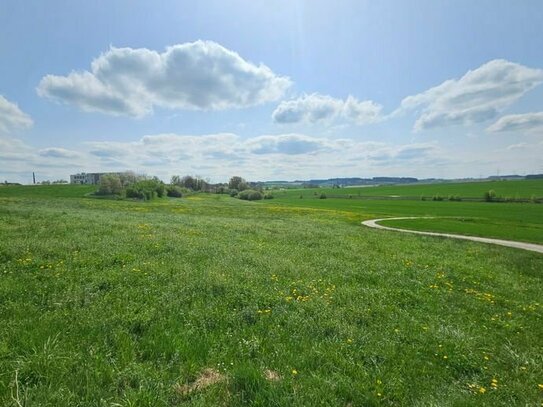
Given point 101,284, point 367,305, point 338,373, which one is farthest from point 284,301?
point 101,284

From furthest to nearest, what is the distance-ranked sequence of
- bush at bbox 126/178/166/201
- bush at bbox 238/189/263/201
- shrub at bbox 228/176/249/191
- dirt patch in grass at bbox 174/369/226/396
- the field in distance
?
shrub at bbox 228/176/249/191
bush at bbox 238/189/263/201
bush at bbox 126/178/166/201
the field in distance
dirt patch in grass at bbox 174/369/226/396

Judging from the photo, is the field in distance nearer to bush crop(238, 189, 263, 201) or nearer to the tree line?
bush crop(238, 189, 263, 201)

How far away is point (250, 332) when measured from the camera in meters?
6.66

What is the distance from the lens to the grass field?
4.76 meters

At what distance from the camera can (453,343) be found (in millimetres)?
6719

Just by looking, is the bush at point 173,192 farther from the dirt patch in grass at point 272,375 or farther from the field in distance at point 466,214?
the dirt patch in grass at point 272,375

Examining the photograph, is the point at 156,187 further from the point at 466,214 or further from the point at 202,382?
the point at 202,382

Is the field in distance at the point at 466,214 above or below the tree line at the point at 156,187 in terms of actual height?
below

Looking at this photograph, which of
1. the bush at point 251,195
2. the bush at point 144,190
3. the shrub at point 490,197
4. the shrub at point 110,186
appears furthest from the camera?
the bush at point 251,195

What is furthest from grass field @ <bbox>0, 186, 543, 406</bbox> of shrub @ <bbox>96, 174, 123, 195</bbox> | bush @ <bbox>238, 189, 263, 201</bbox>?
bush @ <bbox>238, 189, 263, 201</bbox>

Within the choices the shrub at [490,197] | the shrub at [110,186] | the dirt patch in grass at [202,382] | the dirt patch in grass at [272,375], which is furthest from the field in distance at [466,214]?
the shrub at [110,186]

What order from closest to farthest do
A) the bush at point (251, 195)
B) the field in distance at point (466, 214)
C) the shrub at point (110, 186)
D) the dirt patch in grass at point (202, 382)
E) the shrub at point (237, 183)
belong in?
1. the dirt patch in grass at point (202, 382)
2. the field in distance at point (466, 214)
3. the shrub at point (110, 186)
4. the bush at point (251, 195)
5. the shrub at point (237, 183)

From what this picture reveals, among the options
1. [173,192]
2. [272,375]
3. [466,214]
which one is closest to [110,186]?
[173,192]

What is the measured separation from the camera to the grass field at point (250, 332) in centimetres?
476
